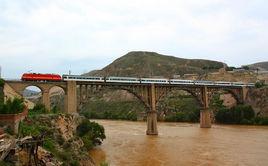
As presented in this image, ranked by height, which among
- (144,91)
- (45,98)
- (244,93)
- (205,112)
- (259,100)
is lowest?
(205,112)

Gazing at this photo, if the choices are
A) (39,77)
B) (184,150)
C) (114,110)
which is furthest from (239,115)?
(39,77)

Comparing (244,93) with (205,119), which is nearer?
(205,119)

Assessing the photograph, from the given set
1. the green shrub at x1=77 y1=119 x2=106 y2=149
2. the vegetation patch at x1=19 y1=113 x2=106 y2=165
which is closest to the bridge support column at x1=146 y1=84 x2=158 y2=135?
the vegetation patch at x1=19 y1=113 x2=106 y2=165

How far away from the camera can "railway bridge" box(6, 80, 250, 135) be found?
155 feet

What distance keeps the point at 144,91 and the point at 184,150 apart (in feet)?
65.7

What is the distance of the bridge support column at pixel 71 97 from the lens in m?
48.8

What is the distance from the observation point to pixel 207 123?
68.6 meters

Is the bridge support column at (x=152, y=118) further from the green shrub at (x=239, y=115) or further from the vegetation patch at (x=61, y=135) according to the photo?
the green shrub at (x=239, y=115)

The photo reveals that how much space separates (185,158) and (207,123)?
111 feet

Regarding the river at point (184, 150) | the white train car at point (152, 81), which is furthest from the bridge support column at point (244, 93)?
the river at point (184, 150)

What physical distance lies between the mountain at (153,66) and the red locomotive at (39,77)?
97213mm

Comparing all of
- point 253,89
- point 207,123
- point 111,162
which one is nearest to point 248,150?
point 111,162

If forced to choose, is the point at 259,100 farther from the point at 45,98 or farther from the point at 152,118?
the point at 45,98

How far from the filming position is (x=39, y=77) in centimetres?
4691
